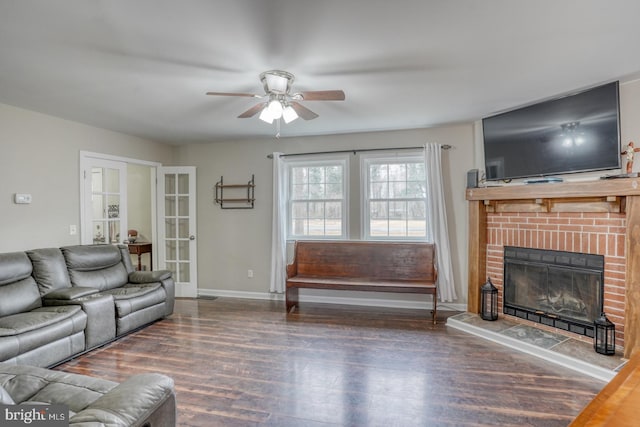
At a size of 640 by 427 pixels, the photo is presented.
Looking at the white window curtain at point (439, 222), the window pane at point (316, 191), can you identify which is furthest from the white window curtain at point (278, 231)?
the white window curtain at point (439, 222)

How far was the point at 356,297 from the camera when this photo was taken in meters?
4.73

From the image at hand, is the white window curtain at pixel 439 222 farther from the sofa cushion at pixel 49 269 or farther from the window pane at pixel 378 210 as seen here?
the sofa cushion at pixel 49 269

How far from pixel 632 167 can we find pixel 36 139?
5936mm

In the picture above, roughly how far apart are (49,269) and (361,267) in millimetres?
3507

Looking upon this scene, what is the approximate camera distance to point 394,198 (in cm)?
465

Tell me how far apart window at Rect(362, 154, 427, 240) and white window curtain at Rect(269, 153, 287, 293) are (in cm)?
119

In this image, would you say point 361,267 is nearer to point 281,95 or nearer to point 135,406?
point 281,95

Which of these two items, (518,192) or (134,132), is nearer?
(518,192)

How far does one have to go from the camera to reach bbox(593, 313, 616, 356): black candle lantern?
9.36 ft

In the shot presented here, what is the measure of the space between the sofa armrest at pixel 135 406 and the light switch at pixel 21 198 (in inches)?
122

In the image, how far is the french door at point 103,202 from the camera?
4.16 metres

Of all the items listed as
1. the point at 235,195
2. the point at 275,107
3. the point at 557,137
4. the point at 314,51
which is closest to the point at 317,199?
the point at 235,195

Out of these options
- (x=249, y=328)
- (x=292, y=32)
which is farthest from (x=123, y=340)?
(x=292, y=32)

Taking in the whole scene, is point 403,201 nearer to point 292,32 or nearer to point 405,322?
point 405,322
